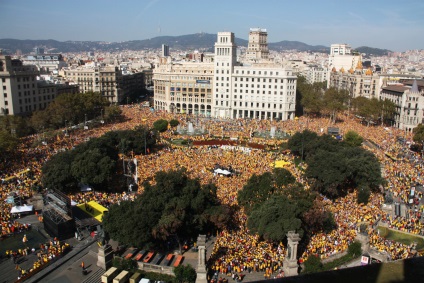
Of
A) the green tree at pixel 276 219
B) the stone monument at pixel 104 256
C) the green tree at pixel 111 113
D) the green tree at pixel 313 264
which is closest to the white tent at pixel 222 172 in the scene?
the green tree at pixel 276 219

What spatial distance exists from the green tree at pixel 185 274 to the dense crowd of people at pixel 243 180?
1.99m

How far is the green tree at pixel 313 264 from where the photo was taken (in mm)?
24172

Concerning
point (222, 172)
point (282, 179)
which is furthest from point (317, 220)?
point (222, 172)

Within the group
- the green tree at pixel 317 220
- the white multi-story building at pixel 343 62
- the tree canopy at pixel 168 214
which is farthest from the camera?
Answer: the white multi-story building at pixel 343 62

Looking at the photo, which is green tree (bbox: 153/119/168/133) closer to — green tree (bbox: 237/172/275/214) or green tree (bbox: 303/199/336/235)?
green tree (bbox: 237/172/275/214)

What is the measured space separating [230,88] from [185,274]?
240ft

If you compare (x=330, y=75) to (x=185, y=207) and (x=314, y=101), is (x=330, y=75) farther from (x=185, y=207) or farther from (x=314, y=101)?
(x=185, y=207)

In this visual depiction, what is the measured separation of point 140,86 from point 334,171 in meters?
109

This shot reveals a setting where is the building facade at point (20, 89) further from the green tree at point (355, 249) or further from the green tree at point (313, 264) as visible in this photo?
the green tree at point (355, 249)

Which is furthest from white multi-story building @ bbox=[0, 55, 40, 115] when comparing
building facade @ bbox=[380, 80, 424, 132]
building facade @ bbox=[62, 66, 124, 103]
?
building facade @ bbox=[380, 80, 424, 132]

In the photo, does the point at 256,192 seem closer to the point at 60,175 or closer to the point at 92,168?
the point at 92,168

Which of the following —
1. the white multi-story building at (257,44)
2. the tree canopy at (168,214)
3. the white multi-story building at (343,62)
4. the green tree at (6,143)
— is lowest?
the tree canopy at (168,214)

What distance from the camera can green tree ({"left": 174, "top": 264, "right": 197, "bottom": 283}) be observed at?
23.7 metres

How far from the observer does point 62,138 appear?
59.1 meters
